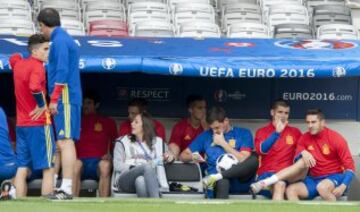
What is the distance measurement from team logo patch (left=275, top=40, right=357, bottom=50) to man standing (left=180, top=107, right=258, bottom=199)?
130cm

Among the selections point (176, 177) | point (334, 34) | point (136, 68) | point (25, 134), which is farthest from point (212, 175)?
point (334, 34)

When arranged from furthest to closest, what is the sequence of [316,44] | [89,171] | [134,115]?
[316,44], [89,171], [134,115]

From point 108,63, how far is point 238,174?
1.78m

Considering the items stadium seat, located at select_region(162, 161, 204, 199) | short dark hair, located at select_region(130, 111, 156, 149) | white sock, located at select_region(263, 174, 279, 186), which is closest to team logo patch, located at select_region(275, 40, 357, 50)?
white sock, located at select_region(263, 174, 279, 186)

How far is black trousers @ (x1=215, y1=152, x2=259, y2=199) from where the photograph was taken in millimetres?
11164

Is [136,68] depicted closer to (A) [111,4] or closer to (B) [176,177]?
(B) [176,177]

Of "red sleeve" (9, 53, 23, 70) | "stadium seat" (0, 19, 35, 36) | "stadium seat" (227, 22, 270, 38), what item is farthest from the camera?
"stadium seat" (227, 22, 270, 38)

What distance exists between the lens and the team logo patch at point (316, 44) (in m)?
12.5

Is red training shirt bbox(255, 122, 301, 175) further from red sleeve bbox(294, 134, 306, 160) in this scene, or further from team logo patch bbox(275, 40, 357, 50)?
team logo patch bbox(275, 40, 357, 50)

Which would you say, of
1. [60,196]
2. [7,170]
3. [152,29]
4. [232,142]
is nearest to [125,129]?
[232,142]

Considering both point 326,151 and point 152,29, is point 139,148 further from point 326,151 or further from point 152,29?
point 152,29

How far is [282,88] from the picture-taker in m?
13.3

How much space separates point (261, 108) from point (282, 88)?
0.36 meters

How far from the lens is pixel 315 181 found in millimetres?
11445
